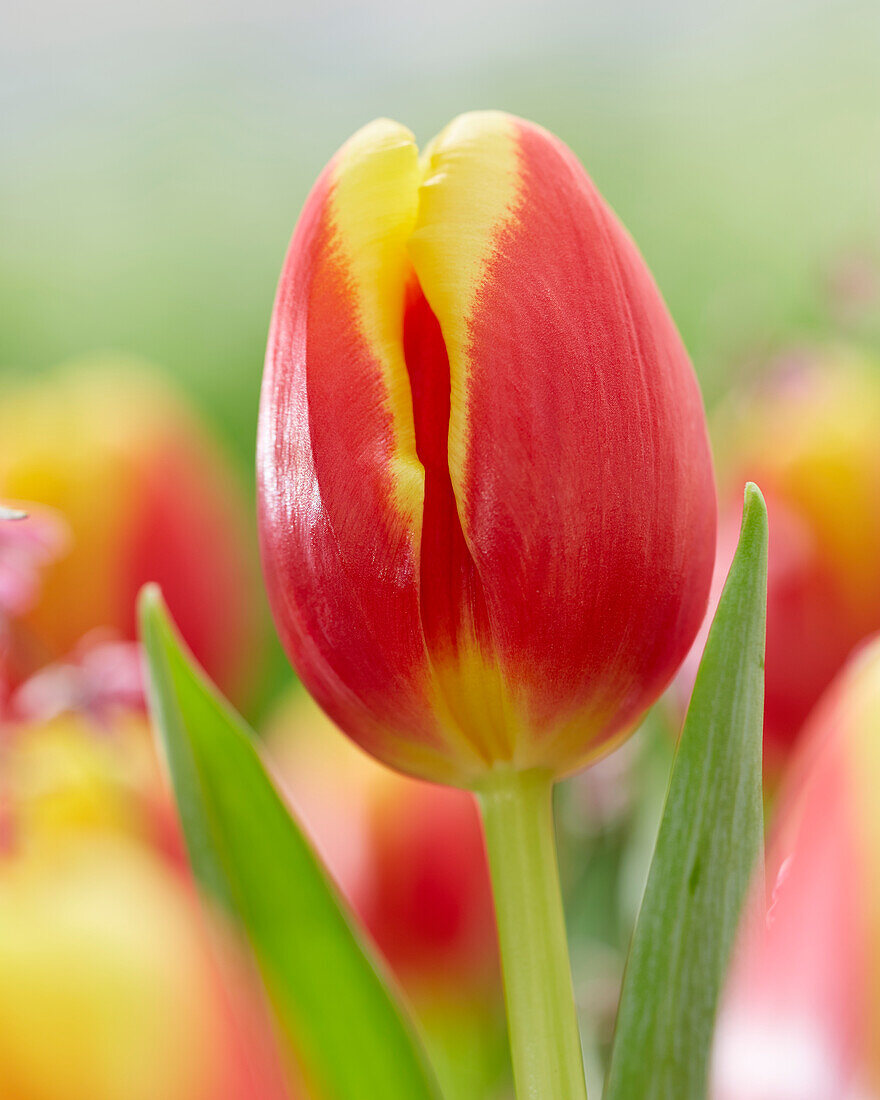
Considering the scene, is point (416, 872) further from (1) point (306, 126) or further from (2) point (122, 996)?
(1) point (306, 126)

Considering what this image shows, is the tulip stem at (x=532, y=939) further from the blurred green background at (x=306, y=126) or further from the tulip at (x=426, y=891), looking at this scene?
the blurred green background at (x=306, y=126)

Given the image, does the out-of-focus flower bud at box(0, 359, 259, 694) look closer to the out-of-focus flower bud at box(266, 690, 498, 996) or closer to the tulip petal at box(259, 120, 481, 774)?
the out-of-focus flower bud at box(266, 690, 498, 996)

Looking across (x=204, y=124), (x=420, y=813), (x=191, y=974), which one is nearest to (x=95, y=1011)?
(x=191, y=974)

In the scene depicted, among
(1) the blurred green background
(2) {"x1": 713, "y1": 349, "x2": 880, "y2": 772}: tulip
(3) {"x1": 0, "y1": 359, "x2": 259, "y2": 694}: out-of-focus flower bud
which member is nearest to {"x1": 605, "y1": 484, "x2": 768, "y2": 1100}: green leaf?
(2) {"x1": 713, "y1": 349, "x2": 880, "y2": 772}: tulip

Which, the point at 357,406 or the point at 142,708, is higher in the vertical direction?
the point at 357,406

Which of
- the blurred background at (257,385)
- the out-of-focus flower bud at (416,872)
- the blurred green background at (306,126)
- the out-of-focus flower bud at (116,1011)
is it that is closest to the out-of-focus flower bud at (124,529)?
the blurred background at (257,385)

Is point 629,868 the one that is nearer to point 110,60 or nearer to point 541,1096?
point 541,1096

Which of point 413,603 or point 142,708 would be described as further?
point 142,708

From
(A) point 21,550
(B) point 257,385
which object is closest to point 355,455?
(A) point 21,550
